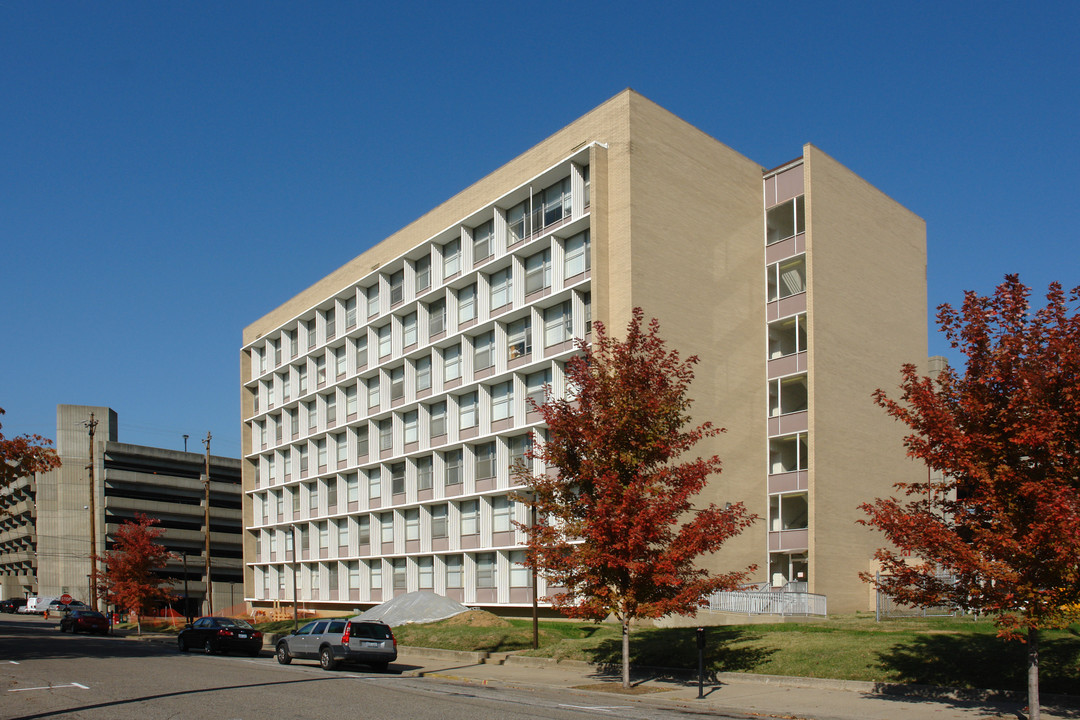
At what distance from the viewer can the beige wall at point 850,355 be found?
41.5 m

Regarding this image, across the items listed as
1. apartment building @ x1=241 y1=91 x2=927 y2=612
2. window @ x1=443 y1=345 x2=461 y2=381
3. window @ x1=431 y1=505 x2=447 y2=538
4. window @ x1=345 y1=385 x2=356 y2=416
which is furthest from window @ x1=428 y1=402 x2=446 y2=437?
window @ x1=345 y1=385 x2=356 y2=416

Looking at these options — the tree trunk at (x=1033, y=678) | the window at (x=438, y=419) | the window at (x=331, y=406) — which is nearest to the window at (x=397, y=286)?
the window at (x=438, y=419)

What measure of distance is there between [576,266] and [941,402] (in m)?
26.5

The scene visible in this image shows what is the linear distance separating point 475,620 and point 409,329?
71.1 ft

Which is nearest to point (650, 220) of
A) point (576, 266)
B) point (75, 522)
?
point (576, 266)

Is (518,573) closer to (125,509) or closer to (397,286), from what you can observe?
(397,286)

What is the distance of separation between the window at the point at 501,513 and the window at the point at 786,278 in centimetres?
1543

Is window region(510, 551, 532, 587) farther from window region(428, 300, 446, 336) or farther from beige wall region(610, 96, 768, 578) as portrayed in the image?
window region(428, 300, 446, 336)

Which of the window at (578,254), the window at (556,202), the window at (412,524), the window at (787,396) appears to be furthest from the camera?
the window at (412,524)

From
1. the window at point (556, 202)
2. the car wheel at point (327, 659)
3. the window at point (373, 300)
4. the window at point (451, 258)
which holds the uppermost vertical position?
the window at point (556, 202)

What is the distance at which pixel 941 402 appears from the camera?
16.8 metres

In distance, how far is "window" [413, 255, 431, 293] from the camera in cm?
5372

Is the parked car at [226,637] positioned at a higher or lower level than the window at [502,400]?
lower

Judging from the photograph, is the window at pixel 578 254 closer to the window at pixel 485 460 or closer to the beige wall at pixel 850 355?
the beige wall at pixel 850 355
